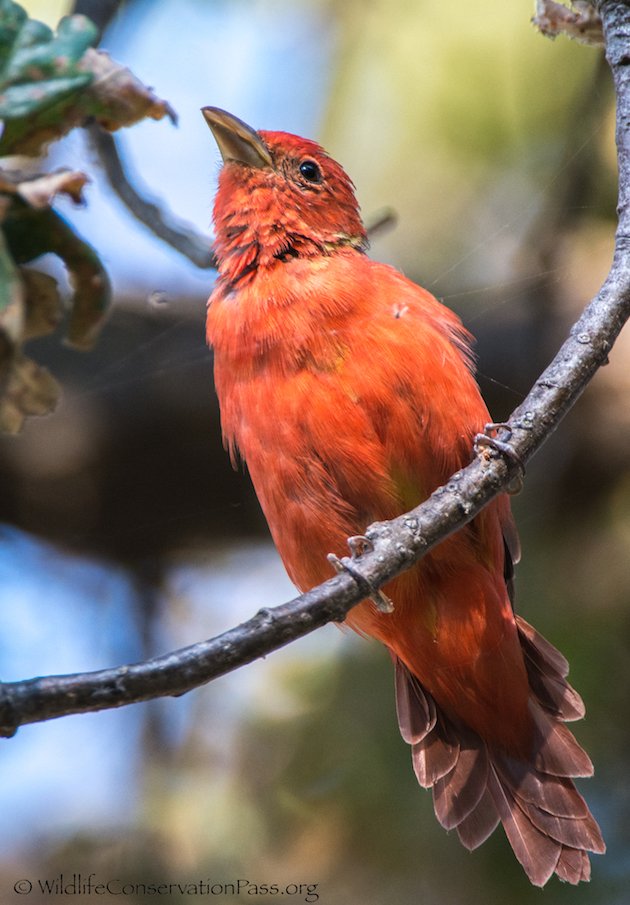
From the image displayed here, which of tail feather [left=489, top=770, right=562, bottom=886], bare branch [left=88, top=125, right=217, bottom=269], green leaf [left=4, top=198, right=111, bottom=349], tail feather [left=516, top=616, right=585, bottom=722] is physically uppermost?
green leaf [left=4, top=198, right=111, bottom=349]

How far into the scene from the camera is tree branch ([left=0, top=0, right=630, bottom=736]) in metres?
1.73

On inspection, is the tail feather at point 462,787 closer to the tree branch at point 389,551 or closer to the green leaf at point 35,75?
the tree branch at point 389,551

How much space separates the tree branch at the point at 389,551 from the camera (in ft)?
5.67

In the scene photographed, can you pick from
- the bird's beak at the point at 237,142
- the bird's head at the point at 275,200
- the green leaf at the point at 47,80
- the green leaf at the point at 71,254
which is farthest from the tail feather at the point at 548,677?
the green leaf at the point at 47,80

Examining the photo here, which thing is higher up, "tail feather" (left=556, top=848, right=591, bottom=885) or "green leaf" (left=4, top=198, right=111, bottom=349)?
"green leaf" (left=4, top=198, right=111, bottom=349)

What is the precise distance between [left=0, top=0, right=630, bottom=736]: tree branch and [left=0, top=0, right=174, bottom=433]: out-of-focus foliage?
1.73ft

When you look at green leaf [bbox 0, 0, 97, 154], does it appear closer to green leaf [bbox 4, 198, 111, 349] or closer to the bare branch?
green leaf [bbox 4, 198, 111, 349]

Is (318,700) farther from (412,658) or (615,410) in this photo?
(615,410)

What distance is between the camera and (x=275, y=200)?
141 inches

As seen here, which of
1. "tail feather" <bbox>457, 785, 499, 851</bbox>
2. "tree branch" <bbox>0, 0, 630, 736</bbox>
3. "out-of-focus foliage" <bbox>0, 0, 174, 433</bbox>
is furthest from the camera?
"tail feather" <bbox>457, 785, 499, 851</bbox>

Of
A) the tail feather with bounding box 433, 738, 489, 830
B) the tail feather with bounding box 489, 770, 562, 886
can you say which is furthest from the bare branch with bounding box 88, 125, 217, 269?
the tail feather with bounding box 489, 770, 562, 886

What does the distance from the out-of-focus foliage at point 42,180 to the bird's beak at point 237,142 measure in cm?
218

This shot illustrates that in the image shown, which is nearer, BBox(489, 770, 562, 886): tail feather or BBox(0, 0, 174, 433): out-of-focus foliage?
BBox(0, 0, 174, 433): out-of-focus foliage

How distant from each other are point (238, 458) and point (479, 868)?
79.3 inches
